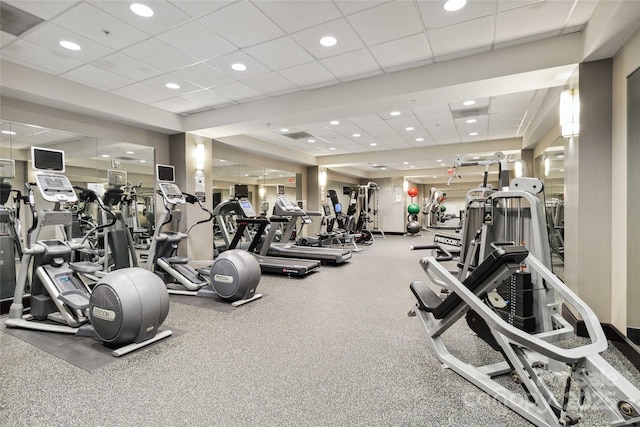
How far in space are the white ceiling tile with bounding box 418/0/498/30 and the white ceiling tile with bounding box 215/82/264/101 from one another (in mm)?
2822

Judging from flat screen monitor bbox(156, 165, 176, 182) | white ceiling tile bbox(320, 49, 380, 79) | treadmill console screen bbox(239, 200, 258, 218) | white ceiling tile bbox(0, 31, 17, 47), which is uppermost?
white ceiling tile bbox(320, 49, 380, 79)

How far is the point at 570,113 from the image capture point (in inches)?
127

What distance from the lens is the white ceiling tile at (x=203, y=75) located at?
4.19m

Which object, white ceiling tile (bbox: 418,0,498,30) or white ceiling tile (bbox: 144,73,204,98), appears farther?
white ceiling tile (bbox: 144,73,204,98)

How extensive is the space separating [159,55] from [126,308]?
300 centimetres

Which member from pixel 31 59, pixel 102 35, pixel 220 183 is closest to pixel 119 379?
pixel 102 35

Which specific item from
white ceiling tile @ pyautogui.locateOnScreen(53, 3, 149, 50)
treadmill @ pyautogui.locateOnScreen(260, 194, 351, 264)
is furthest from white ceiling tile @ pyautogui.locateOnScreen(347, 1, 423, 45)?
treadmill @ pyautogui.locateOnScreen(260, 194, 351, 264)

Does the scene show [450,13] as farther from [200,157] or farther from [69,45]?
[200,157]

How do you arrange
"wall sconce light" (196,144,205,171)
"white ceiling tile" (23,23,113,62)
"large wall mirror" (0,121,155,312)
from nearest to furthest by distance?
"white ceiling tile" (23,23,113,62)
"large wall mirror" (0,121,155,312)
"wall sconce light" (196,144,205,171)

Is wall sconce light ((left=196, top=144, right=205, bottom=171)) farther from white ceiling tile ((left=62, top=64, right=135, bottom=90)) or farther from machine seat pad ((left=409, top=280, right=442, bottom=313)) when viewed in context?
machine seat pad ((left=409, top=280, right=442, bottom=313))


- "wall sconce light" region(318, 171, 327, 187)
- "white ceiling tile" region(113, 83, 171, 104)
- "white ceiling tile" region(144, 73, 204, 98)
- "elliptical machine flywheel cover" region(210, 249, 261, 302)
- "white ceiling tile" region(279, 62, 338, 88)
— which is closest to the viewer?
"elliptical machine flywheel cover" region(210, 249, 261, 302)

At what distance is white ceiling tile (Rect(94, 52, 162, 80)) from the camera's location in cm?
386

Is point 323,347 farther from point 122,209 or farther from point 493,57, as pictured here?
point 122,209

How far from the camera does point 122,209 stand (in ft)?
18.9
